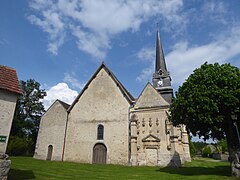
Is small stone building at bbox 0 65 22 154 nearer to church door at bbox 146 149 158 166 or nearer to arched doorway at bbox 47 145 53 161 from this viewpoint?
church door at bbox 146 149 158 166

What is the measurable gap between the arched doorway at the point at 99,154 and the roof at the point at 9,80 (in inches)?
585

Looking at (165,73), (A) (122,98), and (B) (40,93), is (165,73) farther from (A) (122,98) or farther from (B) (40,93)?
(B) (40,93)

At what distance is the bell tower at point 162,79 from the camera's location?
1101 inches

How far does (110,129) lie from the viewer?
2211 cm

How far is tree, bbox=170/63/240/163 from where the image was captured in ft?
35.6

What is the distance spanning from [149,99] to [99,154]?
27.7 feet

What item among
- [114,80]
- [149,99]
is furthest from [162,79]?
[114,80]

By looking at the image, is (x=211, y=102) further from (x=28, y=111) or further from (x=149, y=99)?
(x=28, y=111)

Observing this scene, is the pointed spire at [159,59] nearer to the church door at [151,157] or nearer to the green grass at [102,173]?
the church door at [151,157]

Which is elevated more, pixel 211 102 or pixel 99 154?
pixel 211 102

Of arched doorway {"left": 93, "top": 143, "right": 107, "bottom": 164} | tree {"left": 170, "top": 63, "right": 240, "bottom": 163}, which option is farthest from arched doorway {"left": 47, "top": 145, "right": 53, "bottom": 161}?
tree {"left": 170, "top": 63, "right": 240, "bottom": 163}

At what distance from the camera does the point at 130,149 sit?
20.2m

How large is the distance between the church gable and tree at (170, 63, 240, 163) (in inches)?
326

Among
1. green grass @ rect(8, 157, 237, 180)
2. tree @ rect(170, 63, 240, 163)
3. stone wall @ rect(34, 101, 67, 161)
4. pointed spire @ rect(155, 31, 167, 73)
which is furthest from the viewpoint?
pointed spire @ rect(155, 31, 167, 73)
